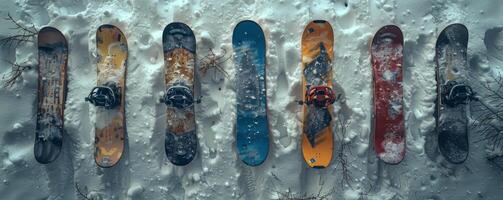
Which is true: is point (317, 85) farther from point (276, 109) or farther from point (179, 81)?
point (179, 81)

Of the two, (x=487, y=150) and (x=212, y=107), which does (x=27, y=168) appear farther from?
(x=487, y=150)

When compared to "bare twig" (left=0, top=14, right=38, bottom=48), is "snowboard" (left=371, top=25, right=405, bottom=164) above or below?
below

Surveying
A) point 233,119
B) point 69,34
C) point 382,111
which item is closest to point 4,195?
point 69,34

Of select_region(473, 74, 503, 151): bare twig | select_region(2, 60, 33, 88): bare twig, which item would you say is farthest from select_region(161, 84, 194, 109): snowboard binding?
select_region(473, 74, 503, 151): bare twig

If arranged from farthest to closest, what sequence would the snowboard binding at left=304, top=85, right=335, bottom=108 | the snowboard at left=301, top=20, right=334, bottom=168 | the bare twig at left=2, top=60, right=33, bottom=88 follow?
1. the bare twig at left=2, top=60, right=33, bottom=88
2. the snowboard at left=301, top=20, right=334, bottom=168
3. the snowboard binding at left=304, top=85, right=335, bottom=108

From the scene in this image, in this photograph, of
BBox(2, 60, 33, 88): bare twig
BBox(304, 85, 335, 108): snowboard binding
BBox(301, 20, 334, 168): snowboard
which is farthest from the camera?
BBox(2, 60, 33, 88): bare twig

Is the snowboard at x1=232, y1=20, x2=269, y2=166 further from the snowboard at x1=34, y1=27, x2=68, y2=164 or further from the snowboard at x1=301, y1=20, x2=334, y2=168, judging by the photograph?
the snowboard at x1=34, y1=27, x2=68, y2=164
